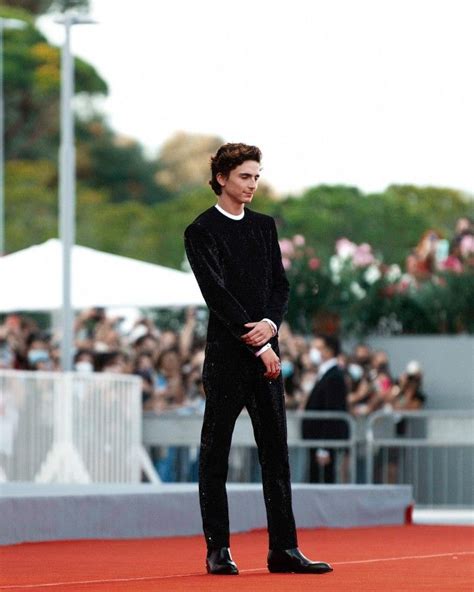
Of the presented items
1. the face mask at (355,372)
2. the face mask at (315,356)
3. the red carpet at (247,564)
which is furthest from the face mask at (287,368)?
the red carpet at (247,564)

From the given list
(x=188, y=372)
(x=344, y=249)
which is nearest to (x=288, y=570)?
(x=188, y=372)

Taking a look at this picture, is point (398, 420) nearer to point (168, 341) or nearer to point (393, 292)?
point (168, 341)

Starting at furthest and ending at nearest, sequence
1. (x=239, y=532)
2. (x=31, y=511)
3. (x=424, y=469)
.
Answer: (x=424, y=469), (x=239, y=532), (x=31, y=511)

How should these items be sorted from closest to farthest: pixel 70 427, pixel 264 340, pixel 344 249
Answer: pixel 264 340, pixel 70 427, pixel 344 249

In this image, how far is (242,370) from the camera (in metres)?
9.26

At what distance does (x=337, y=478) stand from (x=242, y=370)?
10271 mm

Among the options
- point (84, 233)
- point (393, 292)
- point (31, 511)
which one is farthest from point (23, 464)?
point (84, 233)

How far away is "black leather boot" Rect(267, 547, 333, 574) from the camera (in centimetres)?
922

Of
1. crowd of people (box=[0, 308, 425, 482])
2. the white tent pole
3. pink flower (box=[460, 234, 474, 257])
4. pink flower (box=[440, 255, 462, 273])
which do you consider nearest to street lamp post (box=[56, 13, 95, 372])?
the white tent pole

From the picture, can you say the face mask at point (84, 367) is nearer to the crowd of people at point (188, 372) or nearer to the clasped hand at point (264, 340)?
the crowd of people at point (188, 372)

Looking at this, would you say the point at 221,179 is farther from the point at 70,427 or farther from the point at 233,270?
the point at 70,427

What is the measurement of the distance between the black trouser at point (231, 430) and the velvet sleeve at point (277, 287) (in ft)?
0.83

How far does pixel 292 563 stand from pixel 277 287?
1269 millimetres

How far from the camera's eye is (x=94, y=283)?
2334 cm
